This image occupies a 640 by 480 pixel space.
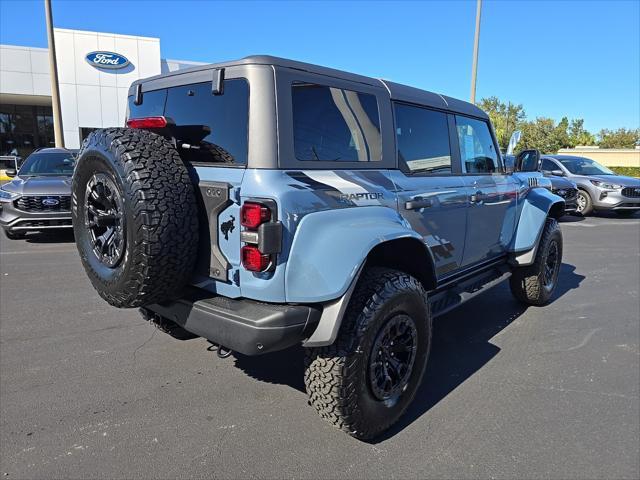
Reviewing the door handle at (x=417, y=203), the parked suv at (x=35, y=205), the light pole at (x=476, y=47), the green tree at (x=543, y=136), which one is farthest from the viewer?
the green tree at (x=543, y=136)

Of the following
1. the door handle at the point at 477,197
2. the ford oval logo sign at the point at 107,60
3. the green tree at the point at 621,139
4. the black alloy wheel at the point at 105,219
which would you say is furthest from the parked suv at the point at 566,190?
the green tree at the point at 621,139

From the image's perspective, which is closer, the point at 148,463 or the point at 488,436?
the point at 148,463

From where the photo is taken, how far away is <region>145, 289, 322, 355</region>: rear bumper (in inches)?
87.0

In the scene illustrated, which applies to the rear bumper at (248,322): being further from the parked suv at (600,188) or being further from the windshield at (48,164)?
the parked suv at (600,188)

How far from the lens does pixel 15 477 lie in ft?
7.48

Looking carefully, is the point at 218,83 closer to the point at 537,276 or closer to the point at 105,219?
the point at 105,219

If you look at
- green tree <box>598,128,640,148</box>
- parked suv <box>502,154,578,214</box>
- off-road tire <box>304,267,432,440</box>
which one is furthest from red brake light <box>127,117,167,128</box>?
green tree <box>598,128,640,148</box>

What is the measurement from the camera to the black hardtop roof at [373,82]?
2.40 meters

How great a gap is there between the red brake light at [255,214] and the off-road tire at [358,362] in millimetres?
717

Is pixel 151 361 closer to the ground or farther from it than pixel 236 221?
closer to the ground

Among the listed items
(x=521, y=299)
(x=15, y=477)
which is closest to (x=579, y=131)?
(x=521, y=299)

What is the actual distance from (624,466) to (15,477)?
10.4 ft

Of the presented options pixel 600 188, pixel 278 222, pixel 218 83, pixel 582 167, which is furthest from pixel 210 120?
pixel 582 167

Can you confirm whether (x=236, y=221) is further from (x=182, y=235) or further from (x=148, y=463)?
(x=148, y=463)
